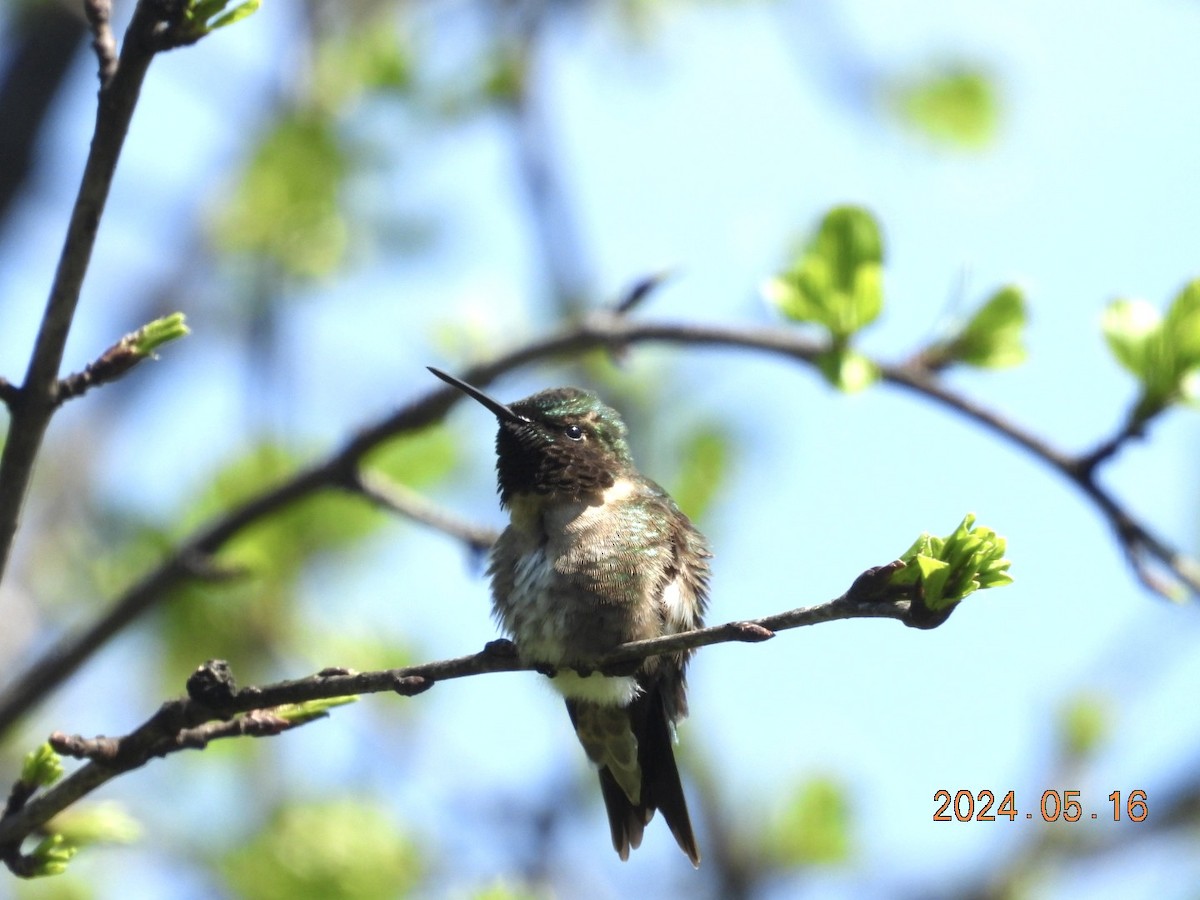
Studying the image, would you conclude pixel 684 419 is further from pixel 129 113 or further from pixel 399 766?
pixel 129 113

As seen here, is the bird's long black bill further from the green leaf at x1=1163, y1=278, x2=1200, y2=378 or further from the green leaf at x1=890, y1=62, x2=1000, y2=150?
the green leaf at x1=890, y1=62, x2=1000, y2=150

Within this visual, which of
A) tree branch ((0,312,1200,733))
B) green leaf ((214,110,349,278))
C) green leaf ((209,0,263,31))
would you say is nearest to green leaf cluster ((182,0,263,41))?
green leaf ((209,0,263,31))

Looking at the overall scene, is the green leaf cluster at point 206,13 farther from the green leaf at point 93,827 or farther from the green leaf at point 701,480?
the green leaf at point 701,480

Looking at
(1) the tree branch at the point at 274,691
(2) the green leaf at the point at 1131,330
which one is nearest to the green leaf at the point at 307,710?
(1) the tree branch at the point at 274,691

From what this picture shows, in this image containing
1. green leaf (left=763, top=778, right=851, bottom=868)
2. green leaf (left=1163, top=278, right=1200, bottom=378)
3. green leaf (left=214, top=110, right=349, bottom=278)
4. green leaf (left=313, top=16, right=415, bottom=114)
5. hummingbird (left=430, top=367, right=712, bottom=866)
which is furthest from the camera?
green leaf (left=214, top=110, right=349, bottom=278)

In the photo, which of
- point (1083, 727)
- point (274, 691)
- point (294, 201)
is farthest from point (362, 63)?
point (1083, 727)
